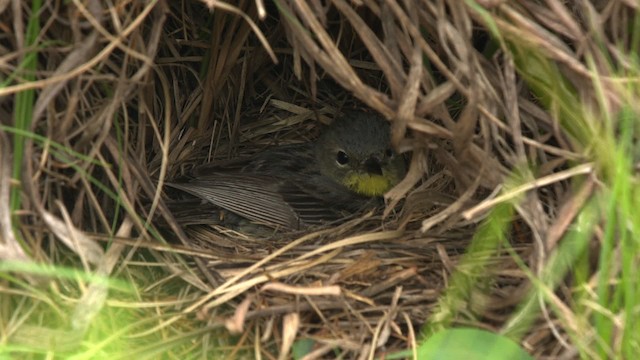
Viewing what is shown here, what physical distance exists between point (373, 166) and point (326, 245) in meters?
1.37

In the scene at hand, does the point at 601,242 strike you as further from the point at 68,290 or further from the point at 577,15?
the point at 68,290

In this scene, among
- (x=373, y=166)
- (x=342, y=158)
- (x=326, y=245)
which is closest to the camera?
(x=326, y=245)

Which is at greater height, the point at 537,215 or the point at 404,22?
the point at 404,22

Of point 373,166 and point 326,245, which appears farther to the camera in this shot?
point 373,166

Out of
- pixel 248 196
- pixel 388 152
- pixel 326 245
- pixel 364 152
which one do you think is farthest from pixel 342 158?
pixel 326 245

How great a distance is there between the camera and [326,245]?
3760mm

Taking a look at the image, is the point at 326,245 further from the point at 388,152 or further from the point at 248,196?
the point at 388,152

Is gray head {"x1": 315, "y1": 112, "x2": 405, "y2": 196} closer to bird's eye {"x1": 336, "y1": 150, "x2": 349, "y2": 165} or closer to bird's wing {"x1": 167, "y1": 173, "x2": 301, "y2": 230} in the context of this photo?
bird's eye {"x1": 336, "y1": 150, "x2": 349, "y2": 165}

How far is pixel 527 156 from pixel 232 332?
4.15 ft

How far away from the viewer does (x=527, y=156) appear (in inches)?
133

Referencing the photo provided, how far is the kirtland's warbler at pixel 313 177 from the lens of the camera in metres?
4.76

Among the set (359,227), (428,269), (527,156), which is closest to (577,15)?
(527,156)

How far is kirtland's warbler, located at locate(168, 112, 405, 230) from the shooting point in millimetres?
4758

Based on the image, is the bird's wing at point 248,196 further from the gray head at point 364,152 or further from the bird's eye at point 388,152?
the bird's eye at point 388,152
